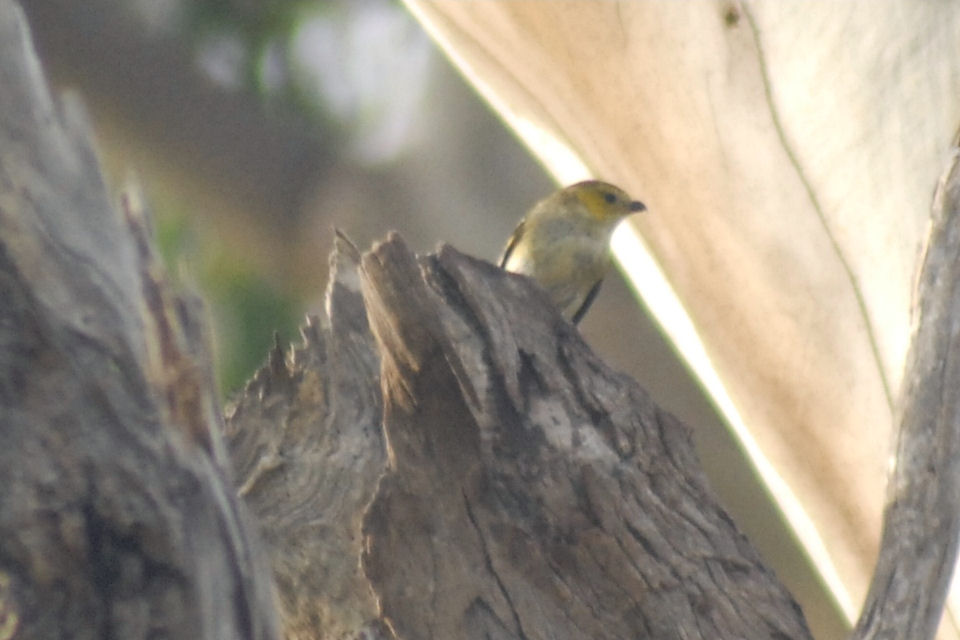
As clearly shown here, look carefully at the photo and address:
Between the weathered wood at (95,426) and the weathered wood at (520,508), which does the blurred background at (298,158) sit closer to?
the weathered wood at (520,508)

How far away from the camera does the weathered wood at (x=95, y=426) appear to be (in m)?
0.86

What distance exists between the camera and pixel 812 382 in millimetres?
2352

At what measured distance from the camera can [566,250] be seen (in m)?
2.88

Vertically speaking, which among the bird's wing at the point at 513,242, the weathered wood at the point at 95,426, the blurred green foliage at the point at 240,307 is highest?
the blurred green foliage at the point at 240,307

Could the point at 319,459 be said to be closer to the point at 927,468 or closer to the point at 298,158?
the point at 927,468

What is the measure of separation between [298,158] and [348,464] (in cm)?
241

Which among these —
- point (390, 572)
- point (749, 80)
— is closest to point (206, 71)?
point (749, 80)

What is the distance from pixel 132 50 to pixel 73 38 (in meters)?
0.22

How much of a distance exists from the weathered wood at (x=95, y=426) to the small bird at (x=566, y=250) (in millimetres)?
1875

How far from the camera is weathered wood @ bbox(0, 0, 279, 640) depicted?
2.83 feet

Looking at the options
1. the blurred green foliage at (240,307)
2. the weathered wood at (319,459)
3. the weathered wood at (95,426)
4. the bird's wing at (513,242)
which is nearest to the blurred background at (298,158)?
the blurred green foliage at (240,307)

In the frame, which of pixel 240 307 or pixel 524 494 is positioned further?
pixel 240 307

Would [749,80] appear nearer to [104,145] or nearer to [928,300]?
[928,300]

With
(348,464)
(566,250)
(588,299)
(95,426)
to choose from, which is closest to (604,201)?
(566,250)
